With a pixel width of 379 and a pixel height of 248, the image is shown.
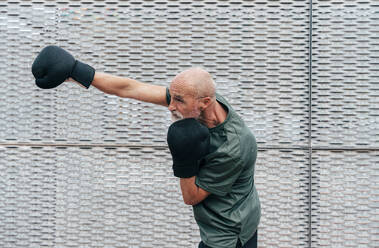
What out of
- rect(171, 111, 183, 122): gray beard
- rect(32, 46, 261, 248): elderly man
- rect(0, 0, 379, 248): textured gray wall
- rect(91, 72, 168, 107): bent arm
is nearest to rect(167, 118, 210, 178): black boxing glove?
rect(32, 46, 261, 248): elderly man

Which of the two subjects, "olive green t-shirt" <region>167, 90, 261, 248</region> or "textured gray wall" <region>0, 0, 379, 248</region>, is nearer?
"olive green t-shirt" <region>167, 90, 261, 248</region>

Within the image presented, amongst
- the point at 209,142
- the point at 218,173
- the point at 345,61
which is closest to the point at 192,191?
the point at 218,173

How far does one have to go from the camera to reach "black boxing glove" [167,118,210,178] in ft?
5.09

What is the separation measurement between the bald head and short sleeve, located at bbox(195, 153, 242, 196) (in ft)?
1.05

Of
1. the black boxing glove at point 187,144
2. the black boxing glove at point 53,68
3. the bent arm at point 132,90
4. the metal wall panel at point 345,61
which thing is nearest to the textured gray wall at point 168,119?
the metal wall panel at point 345,61

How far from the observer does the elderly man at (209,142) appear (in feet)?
5.52

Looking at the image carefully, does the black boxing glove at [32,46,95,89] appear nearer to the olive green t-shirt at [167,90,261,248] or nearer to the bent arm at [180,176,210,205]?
the olive green t-shirt at [167,90,261,248]

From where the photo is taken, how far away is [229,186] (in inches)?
71.7

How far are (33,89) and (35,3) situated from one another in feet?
2.45

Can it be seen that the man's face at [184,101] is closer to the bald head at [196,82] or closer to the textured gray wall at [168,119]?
the bald head at [196,82]

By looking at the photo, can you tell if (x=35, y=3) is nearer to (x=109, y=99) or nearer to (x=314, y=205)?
(x=109, y=99)

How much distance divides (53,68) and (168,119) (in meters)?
1.46

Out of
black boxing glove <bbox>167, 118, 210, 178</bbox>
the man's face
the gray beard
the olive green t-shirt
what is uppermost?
the man's face

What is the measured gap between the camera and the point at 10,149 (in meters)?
3.12
